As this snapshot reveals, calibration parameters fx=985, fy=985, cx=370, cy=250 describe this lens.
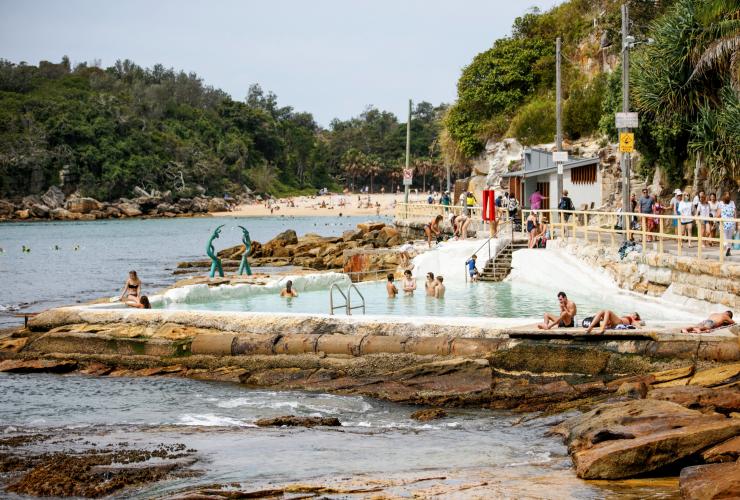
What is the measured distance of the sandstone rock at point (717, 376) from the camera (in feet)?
44.7

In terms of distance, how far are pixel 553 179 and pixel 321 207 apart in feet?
271

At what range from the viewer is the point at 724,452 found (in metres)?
10.2

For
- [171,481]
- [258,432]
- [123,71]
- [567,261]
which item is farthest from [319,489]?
[123,71]

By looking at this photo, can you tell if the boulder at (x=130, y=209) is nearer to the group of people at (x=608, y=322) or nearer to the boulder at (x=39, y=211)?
the boulder at (x=39, y=211)

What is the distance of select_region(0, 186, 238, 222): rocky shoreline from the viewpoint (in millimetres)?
104812

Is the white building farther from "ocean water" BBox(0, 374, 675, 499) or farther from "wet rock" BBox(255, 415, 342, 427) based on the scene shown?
"wet rock" BBox(255, 415, 342, 427)

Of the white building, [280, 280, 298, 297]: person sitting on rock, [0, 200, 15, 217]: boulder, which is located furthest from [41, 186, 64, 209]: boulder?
[280, 280, 298, 297]: person sitting on rock

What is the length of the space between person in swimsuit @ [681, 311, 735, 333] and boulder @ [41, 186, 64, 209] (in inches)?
3889

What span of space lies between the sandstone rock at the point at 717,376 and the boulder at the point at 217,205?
344 ft

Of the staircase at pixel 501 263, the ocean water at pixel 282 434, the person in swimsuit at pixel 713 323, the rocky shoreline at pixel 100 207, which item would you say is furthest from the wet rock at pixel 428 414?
the rocky shoreline at pixel 100 207

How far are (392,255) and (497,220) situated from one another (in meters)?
3.61

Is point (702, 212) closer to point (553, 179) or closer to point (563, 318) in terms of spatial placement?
point (563, 318)

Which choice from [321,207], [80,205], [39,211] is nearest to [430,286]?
[39,211]

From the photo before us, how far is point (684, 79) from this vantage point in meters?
28.8
